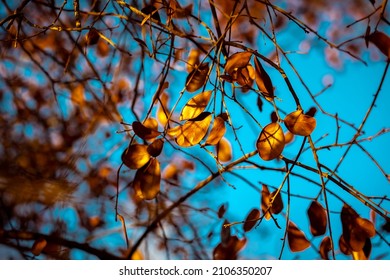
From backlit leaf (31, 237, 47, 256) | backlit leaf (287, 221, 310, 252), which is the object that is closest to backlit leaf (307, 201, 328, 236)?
backlit leaf (287, 221, 310, 252)

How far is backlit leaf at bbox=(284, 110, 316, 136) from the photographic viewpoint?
0.55 m

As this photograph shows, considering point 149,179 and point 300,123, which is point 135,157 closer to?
point 149,179

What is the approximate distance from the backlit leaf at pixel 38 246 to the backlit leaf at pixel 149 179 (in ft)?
1.08

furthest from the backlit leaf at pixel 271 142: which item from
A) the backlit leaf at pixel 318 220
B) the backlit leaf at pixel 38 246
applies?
the backlit leaf at pixel 38 246

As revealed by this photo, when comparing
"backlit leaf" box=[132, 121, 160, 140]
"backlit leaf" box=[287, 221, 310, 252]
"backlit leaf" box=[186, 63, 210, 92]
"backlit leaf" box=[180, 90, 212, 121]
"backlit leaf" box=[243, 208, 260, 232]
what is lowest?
"backlit leaf" box=[287, 221, 310, 252]

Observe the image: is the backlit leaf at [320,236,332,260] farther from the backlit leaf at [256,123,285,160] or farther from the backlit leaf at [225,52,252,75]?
the backlit leaf at [225,52,252,75]

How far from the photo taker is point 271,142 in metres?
0.56

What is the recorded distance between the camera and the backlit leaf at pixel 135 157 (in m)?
0.60

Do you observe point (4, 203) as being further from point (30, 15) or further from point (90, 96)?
point (30, 15)

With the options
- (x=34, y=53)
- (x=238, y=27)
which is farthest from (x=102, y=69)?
(x=238, y=27)

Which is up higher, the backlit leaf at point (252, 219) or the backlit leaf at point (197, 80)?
the backlit leaf at point (197, 80)

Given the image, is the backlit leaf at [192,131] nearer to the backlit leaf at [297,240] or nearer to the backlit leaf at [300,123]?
the backlit leaf at [300,123]

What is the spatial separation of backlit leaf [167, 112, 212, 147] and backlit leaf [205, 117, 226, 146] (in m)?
0.03

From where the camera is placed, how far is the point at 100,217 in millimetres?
969
